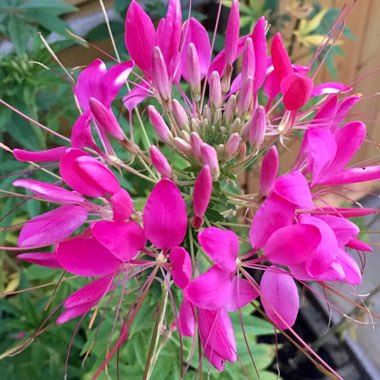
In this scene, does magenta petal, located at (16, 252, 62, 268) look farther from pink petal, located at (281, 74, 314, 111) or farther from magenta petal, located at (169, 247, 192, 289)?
pink petal, located at (281, 74, 314, 111)

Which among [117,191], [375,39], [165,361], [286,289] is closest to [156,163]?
[117,191]

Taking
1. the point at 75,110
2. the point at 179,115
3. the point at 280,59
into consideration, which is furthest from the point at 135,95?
the point at 75,110

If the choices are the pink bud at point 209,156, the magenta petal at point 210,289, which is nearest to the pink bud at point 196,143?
the pink bud at point 209,156

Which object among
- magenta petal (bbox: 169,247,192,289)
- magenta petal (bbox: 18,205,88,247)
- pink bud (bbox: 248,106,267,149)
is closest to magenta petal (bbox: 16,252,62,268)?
magenta petal (bbox: 18,205,88,247)

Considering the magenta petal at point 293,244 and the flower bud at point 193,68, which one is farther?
the flower bud at point 193,68

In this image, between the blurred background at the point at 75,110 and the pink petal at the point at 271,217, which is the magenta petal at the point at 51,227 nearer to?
the blurred background at the point at 75,110

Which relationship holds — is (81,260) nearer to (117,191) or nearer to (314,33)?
(117,191)
